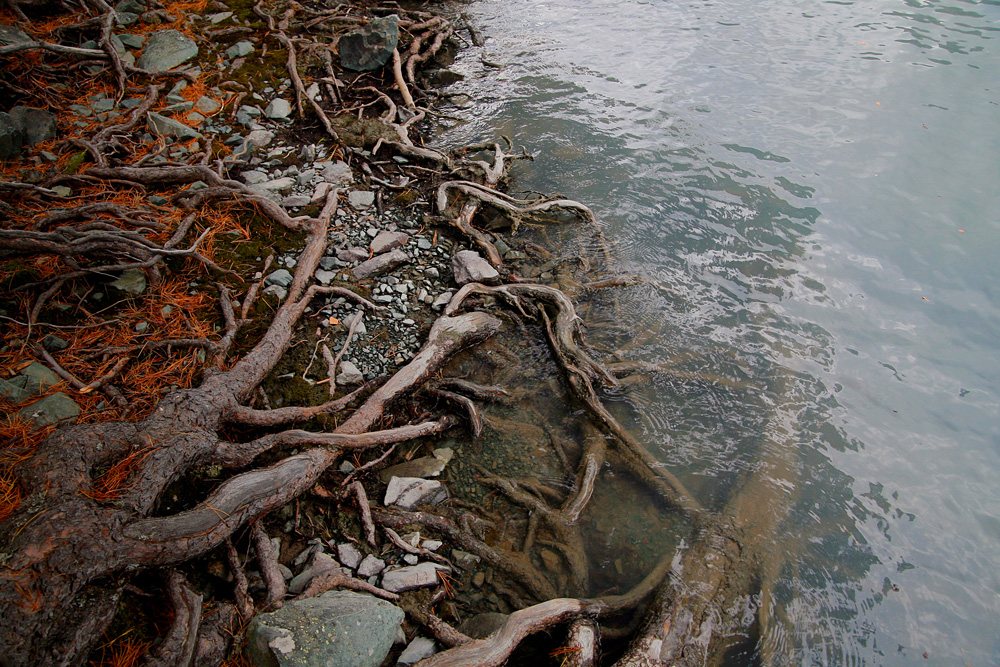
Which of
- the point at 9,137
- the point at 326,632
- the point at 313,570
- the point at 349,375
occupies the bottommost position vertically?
the point at 313,570

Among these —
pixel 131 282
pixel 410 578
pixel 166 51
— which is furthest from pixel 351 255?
pixel 166 51

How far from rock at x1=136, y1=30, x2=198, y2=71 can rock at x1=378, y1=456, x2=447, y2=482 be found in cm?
675

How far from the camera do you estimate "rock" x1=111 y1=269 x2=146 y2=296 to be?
407 cm

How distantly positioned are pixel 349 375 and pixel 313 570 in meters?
1.60

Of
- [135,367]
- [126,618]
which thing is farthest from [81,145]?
[126,618]

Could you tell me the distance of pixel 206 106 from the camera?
21.5ft

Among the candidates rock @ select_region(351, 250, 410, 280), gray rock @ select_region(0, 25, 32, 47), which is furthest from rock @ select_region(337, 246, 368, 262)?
gray rock @ select_region(0, 25, 32, 47)

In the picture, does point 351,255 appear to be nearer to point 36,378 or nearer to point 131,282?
point 131,282

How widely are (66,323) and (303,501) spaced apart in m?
2.39

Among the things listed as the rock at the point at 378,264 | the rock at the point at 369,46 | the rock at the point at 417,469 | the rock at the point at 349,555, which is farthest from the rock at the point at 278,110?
the rock at the point at 349,555

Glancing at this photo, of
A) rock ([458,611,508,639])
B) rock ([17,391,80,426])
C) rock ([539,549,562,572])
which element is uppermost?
rock ([17,391,80,426])

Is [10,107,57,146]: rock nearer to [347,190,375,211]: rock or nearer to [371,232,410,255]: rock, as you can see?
[347,190,375,211]: rock

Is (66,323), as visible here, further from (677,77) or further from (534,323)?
(677,77)

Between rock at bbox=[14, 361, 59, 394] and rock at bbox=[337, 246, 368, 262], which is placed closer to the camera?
rock at bbox=[14, 361, 59, 394]
